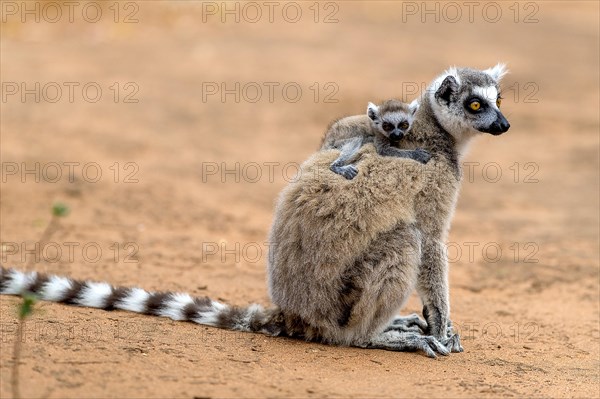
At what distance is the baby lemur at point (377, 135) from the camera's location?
6.76m

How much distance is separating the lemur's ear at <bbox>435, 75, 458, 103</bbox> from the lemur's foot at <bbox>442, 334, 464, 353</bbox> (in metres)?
2.03

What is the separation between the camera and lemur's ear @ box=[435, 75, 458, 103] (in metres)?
7.16

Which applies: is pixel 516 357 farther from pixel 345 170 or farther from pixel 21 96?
pixel 21 96

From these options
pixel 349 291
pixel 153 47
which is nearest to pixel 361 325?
pixel 349 291

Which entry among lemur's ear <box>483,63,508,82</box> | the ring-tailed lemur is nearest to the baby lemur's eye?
the ring-tailed lemur

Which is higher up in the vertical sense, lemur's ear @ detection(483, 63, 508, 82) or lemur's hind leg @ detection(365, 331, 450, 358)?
lemur's ear @ detection(483, 63, 508, 82)

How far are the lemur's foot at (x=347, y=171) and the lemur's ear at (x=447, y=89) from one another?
46.5 inches

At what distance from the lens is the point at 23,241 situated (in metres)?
9.80

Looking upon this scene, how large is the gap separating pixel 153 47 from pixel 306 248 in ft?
51.3

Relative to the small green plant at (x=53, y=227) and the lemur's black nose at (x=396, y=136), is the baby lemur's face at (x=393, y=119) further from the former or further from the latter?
the small green plant at (x=53, y=227)
